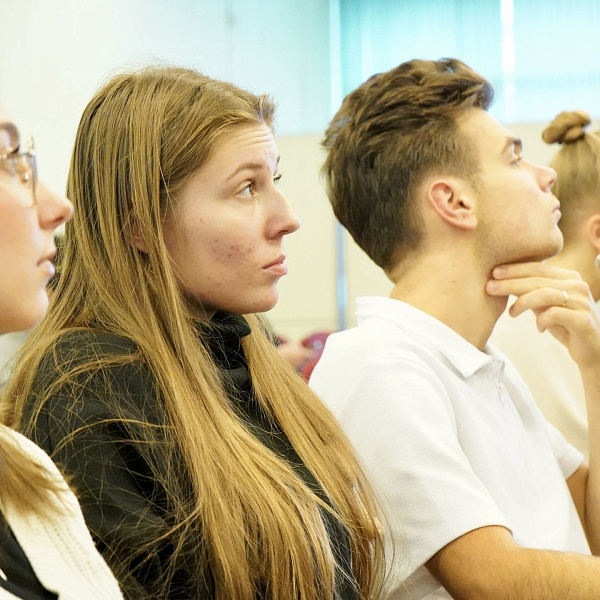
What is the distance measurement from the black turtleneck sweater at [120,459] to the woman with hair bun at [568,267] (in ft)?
3.69

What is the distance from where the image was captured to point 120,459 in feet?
2.96

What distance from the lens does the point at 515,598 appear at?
1.07 meters

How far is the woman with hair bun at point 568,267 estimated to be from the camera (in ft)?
6.56

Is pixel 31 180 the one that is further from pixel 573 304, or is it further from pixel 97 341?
pixel 573 304

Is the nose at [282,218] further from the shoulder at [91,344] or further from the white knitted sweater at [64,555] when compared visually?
the white knitted sweater at [64,555]

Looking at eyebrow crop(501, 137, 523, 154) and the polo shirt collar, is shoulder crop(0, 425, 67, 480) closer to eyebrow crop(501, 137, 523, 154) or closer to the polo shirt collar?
the polo shirt collar

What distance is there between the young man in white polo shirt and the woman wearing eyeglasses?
1.63 ft

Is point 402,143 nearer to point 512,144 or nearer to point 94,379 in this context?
point 512,144

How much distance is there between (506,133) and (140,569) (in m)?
1.04

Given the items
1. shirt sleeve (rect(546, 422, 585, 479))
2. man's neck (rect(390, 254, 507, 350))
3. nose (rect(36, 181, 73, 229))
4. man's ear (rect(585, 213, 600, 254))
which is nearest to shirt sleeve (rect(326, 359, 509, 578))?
man's neck (rect(390, 254, 507, 350))

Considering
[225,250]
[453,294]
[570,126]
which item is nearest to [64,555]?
[225,250]

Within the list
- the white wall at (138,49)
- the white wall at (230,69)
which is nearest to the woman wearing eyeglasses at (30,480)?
the white wall at (138,49)

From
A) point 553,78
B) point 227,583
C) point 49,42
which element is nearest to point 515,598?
point 227,583

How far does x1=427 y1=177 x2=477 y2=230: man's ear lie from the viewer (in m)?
1.48
